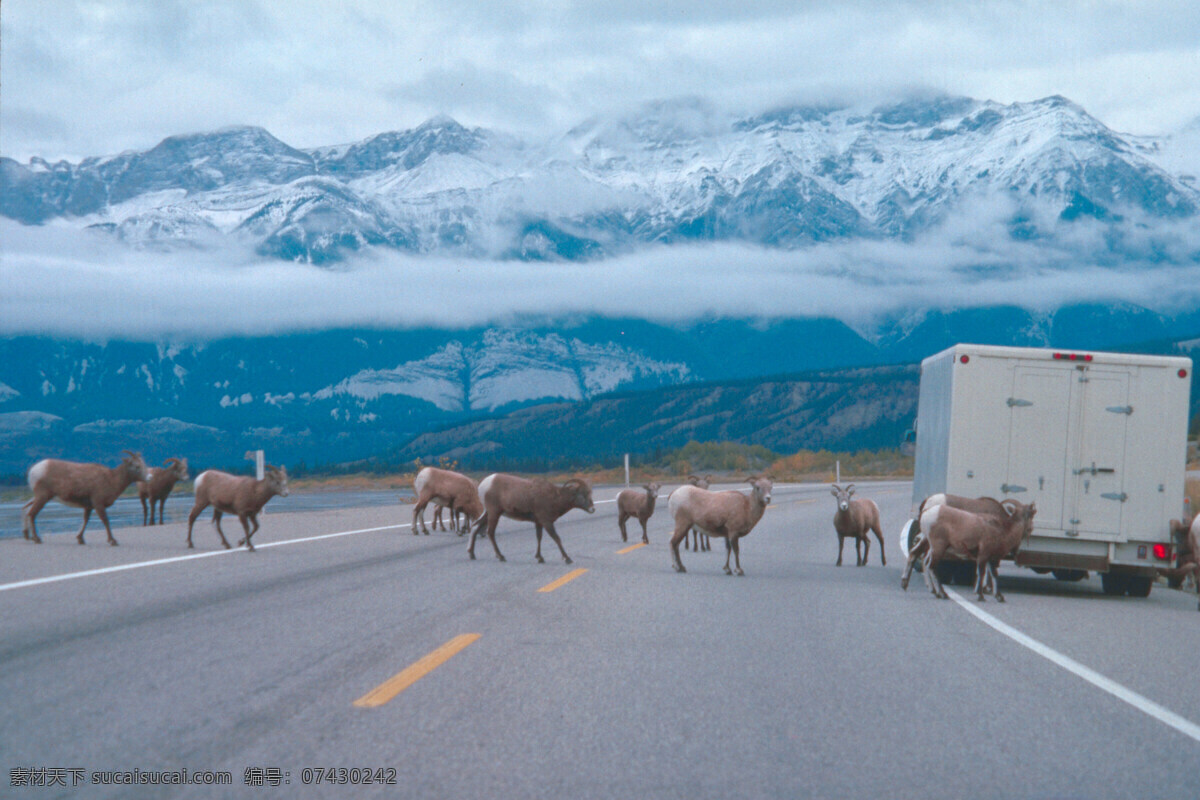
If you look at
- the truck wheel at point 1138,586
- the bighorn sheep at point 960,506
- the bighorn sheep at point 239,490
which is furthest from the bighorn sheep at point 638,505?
the truck wheel at point 1138,586

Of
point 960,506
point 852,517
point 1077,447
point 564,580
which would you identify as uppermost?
point 1077,447

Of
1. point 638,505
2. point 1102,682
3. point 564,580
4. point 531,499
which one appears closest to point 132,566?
point 531,499

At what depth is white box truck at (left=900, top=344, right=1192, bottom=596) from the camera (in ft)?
43.4

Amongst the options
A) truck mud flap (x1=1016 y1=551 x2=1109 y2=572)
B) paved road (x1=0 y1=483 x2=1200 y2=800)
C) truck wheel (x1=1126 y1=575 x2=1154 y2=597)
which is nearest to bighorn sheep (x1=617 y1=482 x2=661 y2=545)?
paved road (x1=0 y1=483 x2=1200 y2=800)

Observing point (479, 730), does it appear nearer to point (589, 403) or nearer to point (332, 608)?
point (332, 608)

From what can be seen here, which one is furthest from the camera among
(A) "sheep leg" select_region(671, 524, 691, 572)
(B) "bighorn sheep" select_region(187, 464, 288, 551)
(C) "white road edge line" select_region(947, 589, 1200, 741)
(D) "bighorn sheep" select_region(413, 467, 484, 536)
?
(D) "bighorn sheep" select_region(413, 467, 484, 536)

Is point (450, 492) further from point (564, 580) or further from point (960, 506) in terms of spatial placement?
point (960, 506)

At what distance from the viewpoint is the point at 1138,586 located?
14.5m

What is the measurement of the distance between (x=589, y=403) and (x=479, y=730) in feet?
629

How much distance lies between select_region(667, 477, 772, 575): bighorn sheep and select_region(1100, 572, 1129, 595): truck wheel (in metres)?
4.75

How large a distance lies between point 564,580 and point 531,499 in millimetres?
2275

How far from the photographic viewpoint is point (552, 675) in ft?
24.2

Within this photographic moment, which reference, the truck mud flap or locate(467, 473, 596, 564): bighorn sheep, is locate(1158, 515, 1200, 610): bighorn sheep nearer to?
the truck mud flap

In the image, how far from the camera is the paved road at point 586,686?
5309 mm
